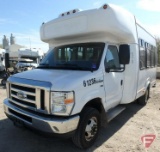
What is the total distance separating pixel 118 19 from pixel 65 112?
2.58 metres

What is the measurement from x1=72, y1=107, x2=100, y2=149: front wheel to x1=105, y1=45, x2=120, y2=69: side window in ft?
3.89

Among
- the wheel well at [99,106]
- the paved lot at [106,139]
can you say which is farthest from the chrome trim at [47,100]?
the wheel well at [99,106]

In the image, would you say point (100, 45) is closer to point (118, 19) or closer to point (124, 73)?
point (118, 19)

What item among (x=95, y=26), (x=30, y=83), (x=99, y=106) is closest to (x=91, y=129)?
(x=99, y=106)

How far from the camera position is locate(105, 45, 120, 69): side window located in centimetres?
490

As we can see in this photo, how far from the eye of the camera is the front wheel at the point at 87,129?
13.6 ft

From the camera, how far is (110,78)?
194 inches

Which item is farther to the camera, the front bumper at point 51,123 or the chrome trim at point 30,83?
the chrome trim at point 30,83

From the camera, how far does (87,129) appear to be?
4383mm

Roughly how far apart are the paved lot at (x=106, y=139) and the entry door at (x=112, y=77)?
78cm

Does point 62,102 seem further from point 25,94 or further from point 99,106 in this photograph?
point 99,106

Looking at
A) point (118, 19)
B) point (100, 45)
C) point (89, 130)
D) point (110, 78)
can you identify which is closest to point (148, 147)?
point (89, 130)

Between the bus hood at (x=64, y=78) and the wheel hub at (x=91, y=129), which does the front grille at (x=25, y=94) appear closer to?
the bus hood at (x=64, y=78)

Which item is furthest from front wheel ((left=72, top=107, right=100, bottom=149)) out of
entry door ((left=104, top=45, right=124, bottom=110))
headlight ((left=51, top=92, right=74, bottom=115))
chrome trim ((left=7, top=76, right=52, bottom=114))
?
chrome trim ((left=7, top=76, right=52, bottom=114))
